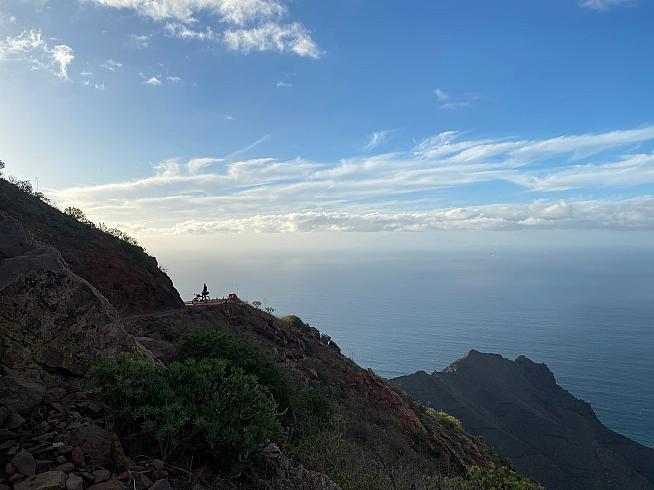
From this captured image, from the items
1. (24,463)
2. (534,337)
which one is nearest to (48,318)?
(24,463)

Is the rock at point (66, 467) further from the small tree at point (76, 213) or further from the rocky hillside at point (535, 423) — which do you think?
the rocky hillside at point (535, 423)

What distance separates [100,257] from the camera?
21766 millimetres

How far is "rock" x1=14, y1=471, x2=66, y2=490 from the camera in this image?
3824mm

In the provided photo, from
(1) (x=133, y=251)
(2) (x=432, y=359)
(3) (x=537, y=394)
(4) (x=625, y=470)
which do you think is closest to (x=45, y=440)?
(1) (x=133, y=251)

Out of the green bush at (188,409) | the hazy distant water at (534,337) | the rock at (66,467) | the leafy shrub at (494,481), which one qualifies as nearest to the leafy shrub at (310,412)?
the leafy shrub at (494,481)

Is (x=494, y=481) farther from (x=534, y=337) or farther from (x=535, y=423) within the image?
(x=534, y=337)

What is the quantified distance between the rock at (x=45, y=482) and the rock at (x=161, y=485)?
0.79 meters

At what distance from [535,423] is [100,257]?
60827 mm

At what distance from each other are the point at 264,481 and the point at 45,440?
2.52 m

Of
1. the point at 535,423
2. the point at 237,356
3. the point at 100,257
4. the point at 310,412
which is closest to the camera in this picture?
the point at 237,356

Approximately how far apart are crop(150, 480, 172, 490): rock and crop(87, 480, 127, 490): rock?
268mm

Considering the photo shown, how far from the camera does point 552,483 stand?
45281 mm

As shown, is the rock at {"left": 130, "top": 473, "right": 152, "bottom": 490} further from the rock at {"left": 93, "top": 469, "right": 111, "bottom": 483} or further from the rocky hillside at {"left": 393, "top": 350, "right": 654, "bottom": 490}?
the rocky hillside at {"left": 393, "top": 350, "right": 654, "bottom": 490}

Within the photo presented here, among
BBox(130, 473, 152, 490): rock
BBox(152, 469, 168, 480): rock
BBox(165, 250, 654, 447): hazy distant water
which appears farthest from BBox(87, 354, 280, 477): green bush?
BBox(165, 250, 654, 447): hazy distant water
